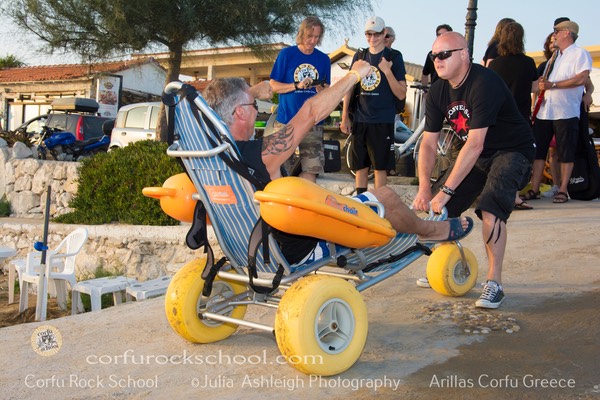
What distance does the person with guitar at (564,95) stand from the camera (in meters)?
7.86

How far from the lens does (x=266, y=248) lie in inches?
138

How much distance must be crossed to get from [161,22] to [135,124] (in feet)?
9.90

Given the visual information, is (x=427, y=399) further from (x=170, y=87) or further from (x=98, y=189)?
(x=98, y=189)

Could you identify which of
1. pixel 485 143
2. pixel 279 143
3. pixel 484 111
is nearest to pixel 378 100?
pixel 485 143

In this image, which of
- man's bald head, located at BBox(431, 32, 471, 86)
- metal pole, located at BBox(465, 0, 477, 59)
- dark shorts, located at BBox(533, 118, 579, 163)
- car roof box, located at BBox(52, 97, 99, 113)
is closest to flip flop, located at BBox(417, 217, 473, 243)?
man's bald head, located at BBox(431, 32, 471, 86)

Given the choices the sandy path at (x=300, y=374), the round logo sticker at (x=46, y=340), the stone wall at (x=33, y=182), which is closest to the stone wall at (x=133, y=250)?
the stone wall at (x=33, y=182)

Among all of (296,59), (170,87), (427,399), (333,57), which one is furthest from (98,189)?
(333,57)

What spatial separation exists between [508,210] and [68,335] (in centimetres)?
299

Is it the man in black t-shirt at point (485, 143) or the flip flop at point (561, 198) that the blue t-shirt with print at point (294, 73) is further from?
the flip flop at point (561, 198)

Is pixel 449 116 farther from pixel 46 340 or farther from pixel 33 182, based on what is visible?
pixel 33 182

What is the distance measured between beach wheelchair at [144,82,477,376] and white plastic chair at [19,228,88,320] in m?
4.51

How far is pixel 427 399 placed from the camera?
3070 mm

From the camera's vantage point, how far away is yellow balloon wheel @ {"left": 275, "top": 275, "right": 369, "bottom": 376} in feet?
10.6

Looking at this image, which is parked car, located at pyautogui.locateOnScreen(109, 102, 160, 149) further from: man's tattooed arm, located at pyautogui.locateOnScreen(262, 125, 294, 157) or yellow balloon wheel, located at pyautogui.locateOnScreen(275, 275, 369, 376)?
yellow balloon wheel, located at pyautogui.locateOnScreen(275, 275, 369, 376)
